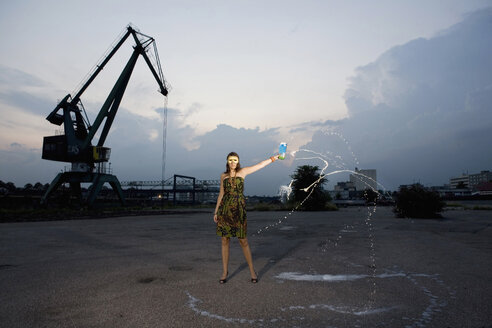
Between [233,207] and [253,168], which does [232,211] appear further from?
[253,168]

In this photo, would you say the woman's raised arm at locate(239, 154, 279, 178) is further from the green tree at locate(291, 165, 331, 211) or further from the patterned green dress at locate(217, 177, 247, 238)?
the green tree at locate(291, 165, 331, 211)

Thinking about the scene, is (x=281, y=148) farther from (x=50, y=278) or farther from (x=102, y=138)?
(x=102, y=138)

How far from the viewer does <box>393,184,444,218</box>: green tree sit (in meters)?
19.5

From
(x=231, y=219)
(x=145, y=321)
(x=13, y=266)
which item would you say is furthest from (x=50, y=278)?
(x=231, y=219)

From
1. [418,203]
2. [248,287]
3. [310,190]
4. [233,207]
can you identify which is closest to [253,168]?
[233,207]

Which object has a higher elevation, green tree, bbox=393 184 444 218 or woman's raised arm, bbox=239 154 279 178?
woman's raised arm, bbox=239 154 279 178

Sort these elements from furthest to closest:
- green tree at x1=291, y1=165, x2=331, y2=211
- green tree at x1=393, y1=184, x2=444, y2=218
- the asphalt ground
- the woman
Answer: green tree at x1=291, y1=165, x2=331, y2=211 < green tree at x1=393, y1=184, x2=444, y2=218 < the woman < the asphalt ground

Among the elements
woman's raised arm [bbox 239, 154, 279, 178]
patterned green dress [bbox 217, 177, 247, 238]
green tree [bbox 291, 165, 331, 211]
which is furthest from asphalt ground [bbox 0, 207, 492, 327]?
green tree [bbox 291, 165, 331, 211]

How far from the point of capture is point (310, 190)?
32.9 meters

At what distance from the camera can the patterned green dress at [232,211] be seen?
518 centimetres

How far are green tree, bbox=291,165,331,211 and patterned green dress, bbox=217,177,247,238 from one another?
1120 inches

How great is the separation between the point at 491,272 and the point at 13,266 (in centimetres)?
888

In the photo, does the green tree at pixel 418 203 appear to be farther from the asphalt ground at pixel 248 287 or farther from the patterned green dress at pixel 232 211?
the patterned green dress at pixel 232 211

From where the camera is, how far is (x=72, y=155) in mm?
38938
